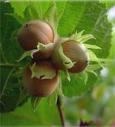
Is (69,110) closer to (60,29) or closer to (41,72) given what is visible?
(60,29)

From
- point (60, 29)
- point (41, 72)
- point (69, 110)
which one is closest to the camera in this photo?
point (41, 72)

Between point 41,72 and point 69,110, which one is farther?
point 69,110

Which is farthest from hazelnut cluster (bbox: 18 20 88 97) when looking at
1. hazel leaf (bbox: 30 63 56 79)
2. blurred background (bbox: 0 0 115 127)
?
blurred background (bbox: 0 0 115 127)

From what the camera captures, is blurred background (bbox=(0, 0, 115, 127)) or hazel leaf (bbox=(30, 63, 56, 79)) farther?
blurred background (bbox=(0, 0, 115, 127))

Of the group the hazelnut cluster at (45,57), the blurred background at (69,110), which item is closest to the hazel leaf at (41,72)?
the hazelnut cluster at (45,57)

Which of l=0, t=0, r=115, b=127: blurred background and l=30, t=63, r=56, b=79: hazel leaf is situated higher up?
l=30, t=63, r=56, b=79: hazel leaf

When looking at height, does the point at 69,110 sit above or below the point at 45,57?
below

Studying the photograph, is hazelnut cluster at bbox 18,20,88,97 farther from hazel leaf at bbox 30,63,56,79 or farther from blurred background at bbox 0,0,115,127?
blurred background at bbox 0,0,115,127

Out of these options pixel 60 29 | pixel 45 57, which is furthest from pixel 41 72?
pixel 60 29

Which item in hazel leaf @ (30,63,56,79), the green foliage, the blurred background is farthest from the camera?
the blurred background
